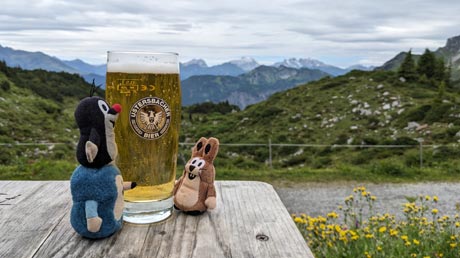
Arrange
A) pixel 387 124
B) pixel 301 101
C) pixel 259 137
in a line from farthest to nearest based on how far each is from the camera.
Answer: pixel 301 101, pixel 259 137, pixel 387 124

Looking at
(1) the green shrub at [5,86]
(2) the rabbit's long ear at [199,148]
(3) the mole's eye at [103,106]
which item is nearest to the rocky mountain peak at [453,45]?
(1) the green shrub at [5,86]

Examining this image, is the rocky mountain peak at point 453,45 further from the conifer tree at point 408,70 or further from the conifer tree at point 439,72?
the conifer tree at point 408,70

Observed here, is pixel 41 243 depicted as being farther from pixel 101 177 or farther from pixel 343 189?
pixel 343 189

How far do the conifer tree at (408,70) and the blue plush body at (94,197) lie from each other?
26.1 m

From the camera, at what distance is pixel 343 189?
9.55 m

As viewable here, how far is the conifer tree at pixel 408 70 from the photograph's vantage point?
999 inches

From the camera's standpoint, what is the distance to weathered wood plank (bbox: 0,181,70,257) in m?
1.33

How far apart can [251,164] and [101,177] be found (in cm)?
1169

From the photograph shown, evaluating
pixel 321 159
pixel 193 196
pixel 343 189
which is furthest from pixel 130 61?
pixel 321 159

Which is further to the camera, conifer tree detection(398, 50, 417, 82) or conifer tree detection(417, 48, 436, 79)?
conifer tree detection(417, 48, 436, 79)

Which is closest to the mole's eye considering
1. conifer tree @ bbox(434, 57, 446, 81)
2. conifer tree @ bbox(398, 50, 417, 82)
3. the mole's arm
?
the mole's arm

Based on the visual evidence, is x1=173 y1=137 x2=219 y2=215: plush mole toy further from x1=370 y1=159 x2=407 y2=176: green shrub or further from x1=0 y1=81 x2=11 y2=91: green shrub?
x1=0 y1=81 x2=11 y2=91: green shrub

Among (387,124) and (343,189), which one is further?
(387,124)

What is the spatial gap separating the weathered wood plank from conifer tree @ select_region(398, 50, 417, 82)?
2581 centimetres
